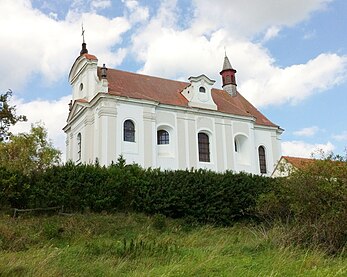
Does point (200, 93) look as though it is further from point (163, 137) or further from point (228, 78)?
point (228, 78)

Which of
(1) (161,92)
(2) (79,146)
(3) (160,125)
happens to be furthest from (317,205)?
(2) (79,146)

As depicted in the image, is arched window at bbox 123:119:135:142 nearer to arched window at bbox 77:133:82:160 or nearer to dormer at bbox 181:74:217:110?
arched window at bbox 77:133:82:160

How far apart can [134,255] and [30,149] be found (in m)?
20.4

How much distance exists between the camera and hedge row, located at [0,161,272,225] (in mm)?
17094

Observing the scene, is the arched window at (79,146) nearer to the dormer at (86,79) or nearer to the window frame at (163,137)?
the dormer at (86,79)

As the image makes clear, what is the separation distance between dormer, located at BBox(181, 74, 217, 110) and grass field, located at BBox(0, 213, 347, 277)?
16503mm

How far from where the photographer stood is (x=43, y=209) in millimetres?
16938

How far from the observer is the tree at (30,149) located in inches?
1072

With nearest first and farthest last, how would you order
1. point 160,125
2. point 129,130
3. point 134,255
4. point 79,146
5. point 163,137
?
1. point 134,255
2. point 129,130
3. point 160,125
4. point 163,137
5. point 79,146

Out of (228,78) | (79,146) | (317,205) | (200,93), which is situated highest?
(228,78)

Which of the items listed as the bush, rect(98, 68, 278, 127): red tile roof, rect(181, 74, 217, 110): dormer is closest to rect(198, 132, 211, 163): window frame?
rect(181, 74, 217, 110): dormer

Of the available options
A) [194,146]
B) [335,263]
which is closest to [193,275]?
[335,263]

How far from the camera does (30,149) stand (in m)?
28.7

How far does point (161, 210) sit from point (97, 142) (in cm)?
971
